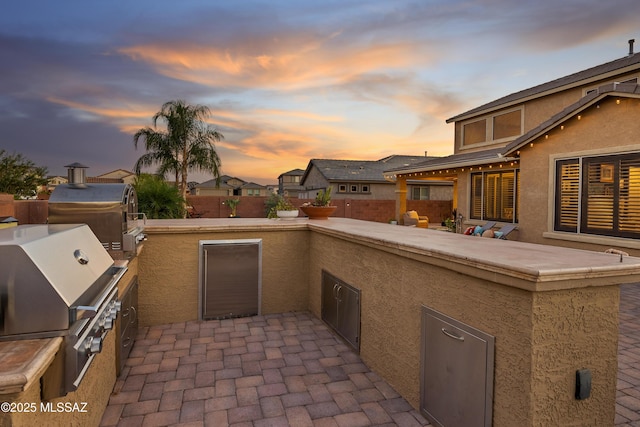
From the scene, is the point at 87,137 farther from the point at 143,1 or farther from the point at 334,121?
the point at 334,121

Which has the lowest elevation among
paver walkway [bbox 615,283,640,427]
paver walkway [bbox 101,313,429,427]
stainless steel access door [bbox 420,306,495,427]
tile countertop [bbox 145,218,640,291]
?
paver walkway [bbox 101,313,429,427]

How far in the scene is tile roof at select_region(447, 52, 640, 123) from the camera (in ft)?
29.5

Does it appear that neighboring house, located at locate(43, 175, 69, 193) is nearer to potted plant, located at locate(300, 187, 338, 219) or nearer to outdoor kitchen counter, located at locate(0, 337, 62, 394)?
outdoor kitchen counter, located at locate(0, 337, 62, 394)

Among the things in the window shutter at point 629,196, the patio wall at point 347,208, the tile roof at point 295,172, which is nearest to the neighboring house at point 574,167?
the window shutter at point 629,196

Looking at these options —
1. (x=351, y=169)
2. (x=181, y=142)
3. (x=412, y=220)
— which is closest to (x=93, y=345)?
(x=412, y=220)

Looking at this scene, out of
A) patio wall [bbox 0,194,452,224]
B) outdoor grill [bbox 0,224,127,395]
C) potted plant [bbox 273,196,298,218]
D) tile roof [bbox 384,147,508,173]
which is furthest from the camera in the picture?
patio wall [bbox 0,194,452,224]

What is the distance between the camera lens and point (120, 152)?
16.0 m

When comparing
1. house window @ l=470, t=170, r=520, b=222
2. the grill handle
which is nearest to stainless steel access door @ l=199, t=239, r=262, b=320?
the grill handle

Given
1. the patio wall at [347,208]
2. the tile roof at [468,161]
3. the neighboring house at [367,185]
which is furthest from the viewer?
the neighboring house at [367,185]

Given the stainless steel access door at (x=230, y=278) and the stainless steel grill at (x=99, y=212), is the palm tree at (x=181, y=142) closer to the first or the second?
the stainless steel access door at (x=230, y=278)

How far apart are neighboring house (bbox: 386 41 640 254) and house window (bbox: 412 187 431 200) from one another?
46.6 ft

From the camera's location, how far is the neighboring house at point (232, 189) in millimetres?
45281

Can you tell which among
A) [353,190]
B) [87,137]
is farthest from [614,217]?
[353,190]

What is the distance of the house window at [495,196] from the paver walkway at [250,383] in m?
8.72
